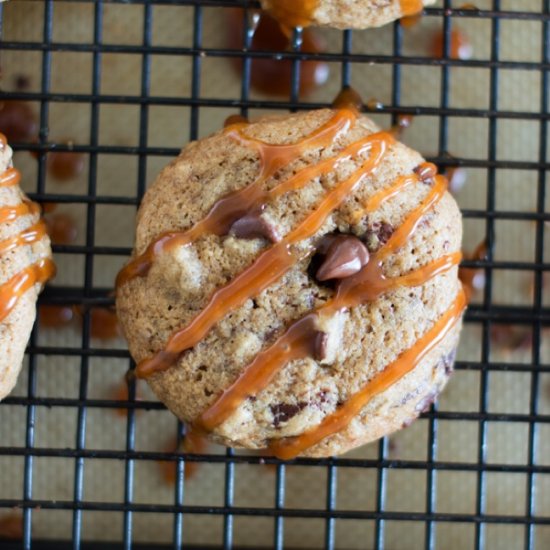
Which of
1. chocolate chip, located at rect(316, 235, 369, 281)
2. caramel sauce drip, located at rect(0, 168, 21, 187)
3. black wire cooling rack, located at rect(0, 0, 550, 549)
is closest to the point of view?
chocolate chip, located at rect(316, 235, 369, 281)

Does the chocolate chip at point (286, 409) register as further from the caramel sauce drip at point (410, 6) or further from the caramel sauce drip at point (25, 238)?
the caramel sauce drip at point (410, 6)

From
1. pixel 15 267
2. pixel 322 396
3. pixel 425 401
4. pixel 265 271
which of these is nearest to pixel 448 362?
pixel 425 401

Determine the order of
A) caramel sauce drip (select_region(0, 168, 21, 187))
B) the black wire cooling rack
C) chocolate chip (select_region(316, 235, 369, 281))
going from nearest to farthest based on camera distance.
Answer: chocolate chip (select_region(316, 235, 369, 281)) → caramel sauce drip (select_region(0, 168, 21, 187)) → the black wire cooling rack

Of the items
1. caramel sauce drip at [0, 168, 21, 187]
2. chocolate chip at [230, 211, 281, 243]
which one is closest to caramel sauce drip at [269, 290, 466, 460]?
chocolate chip at [230, 211, 281, 243]

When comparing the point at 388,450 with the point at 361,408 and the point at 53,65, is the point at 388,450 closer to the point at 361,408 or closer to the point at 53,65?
the point at 361,408

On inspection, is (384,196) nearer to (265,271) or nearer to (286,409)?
(265,271)

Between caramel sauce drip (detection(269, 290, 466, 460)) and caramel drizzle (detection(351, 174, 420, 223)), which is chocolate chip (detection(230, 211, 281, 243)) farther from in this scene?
caramel sauce drip (detection(269, 290, 466, 460))

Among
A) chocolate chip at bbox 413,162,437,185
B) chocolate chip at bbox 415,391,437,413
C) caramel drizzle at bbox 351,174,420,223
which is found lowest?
chocolate chip at bbox 415,391,437,413

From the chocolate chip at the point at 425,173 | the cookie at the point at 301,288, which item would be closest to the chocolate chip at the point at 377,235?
the cookie at the point at 301,288

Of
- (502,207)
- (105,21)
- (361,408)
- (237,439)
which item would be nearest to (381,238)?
(361,408)
